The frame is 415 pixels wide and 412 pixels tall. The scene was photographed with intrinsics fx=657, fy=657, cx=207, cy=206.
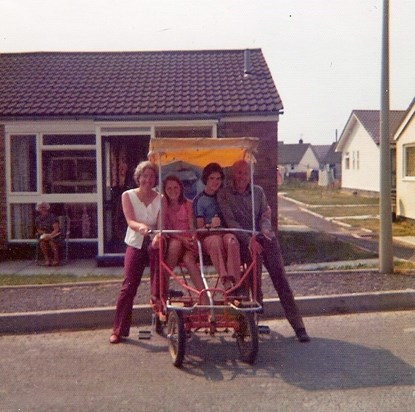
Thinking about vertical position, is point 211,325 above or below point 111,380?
above

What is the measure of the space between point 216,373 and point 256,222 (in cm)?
180

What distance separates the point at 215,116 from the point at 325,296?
204 inches

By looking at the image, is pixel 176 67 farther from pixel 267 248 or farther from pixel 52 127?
pixel 267 248

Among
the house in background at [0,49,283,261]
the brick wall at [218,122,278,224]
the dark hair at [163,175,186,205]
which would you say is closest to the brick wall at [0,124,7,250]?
the house in background at [0,49,283,261]

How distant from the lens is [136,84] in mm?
14266

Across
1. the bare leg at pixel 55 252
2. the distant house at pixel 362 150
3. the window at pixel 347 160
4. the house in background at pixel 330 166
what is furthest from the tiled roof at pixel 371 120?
the bare leg at pixel 55 252

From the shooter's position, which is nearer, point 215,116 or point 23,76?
point 215,116

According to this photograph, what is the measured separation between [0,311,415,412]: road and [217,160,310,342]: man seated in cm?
37

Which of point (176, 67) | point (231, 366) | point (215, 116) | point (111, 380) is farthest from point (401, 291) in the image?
point (176, 67)

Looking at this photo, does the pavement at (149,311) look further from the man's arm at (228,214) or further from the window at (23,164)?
the window at (23,164)

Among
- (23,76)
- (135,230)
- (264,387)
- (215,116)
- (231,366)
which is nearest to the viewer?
(264,387)

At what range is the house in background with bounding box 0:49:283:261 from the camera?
12.5 meters

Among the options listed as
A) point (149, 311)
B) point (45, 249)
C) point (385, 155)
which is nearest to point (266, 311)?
point (149, 311)

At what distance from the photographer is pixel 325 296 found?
8.50m
